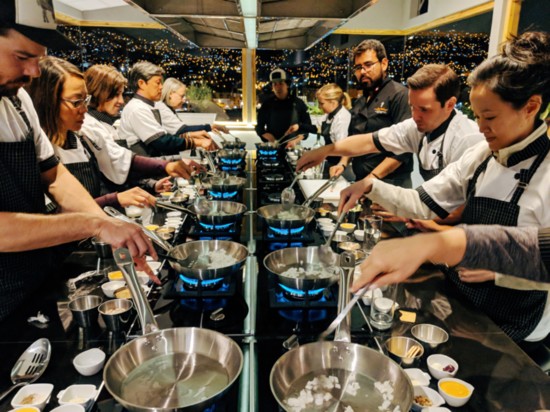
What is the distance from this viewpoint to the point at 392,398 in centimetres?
98

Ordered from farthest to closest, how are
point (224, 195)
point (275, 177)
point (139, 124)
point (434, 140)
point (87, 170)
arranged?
point (139, 124) → point (275, 177) → point (224, 195) → point (87, 170) → point (434, 140)

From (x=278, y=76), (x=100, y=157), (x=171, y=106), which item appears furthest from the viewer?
(x=278, y=76)

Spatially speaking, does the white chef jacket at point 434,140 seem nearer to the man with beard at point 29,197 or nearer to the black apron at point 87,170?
the man with beard at point 29,197

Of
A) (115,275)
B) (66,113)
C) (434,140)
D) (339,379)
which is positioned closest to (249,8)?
(66,113)

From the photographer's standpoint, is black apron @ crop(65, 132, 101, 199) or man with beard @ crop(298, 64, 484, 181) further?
black apron @ crop(65, 132, 101, 199)

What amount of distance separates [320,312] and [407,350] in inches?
12.1

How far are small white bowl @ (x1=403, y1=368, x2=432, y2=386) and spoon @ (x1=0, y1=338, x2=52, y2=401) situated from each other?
39.0 inches

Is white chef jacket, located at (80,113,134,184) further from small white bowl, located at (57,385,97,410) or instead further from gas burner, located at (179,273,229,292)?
small white bowl, located at (57,385,97,410)

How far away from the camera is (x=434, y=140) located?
2.44 m

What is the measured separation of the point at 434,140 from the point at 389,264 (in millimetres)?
1576

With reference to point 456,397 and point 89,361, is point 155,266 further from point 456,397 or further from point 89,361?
point 456,397

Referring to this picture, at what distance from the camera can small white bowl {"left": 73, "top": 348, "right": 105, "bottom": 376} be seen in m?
1.12

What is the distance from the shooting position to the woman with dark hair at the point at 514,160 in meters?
1.51

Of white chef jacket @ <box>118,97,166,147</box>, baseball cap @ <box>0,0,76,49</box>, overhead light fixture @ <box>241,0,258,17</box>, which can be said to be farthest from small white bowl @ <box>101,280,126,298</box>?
white chef jacket @ <box>118,97,166,147</box>
